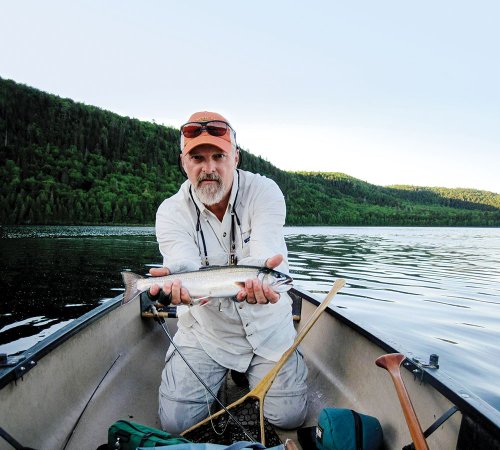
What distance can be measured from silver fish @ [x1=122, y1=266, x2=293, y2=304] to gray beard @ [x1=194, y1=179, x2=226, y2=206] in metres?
0.76

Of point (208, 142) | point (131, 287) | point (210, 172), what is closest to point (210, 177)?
point (210, 172)

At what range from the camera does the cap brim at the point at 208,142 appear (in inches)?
144

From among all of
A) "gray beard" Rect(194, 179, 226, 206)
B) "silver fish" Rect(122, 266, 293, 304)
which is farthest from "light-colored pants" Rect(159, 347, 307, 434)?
"gray beard" Rect(194, 179, 226, 206)

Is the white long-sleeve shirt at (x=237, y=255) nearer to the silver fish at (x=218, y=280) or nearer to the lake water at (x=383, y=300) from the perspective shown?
the silver fish at (x=218, y=280)

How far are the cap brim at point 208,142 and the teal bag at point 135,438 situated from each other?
96.3 inches

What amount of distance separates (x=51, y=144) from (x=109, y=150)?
16.0m

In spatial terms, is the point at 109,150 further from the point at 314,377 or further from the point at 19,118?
the point at 314,377

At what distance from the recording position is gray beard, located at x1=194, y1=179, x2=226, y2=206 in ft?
12.1

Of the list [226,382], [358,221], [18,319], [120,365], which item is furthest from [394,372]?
[358,221]

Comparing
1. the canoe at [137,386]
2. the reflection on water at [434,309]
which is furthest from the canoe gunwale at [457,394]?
the reflection on water at [434,309]

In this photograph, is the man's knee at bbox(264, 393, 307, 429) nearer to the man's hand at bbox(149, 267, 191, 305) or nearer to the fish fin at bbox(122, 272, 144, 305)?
the man's hand at bbox(149, 267, 191, 305)

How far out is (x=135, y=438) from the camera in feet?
8.52

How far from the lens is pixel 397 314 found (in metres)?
10.3

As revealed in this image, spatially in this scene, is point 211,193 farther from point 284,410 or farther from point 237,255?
point 284,410
